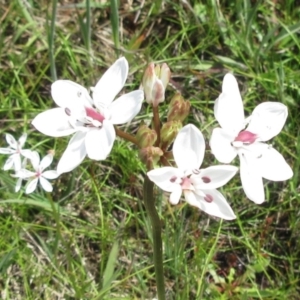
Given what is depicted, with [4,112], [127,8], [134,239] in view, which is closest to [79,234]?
[134,239]

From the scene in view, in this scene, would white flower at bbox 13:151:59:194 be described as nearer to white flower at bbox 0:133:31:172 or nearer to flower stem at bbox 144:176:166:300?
white flower at bbox 0:133:31:172

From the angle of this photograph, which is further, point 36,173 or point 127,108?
point 36,173

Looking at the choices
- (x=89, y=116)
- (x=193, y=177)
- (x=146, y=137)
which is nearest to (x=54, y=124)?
(x=89, y=116)

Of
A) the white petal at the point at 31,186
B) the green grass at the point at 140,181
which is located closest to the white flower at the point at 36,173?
the white petal at the point at 31,186

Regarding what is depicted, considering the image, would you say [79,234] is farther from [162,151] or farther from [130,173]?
[162,151]

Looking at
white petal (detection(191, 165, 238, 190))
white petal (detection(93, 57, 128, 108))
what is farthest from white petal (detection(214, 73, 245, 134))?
white petal (detection(93, 57, 128, 108))

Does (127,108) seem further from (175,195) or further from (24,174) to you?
(24,174)
